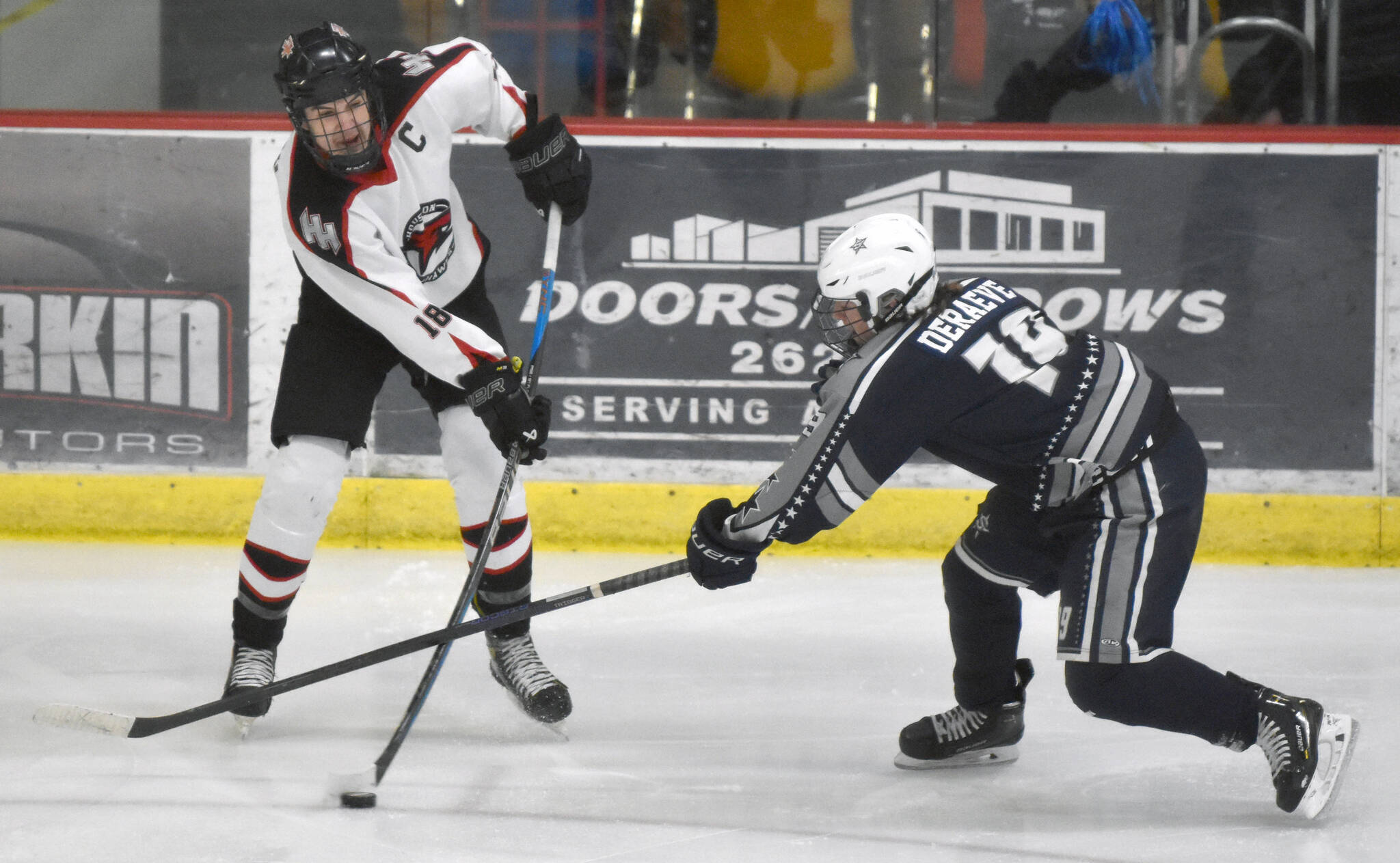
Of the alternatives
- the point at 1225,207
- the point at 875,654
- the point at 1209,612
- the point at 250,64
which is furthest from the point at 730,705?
the point at 250,64

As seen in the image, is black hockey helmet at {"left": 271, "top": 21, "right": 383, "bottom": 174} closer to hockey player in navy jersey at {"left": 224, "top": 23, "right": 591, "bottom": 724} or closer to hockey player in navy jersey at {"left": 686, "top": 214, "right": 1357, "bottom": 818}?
hockey player in navy jersey at {"left": 224, "top": 23, "right": 591, "bottom": 724}

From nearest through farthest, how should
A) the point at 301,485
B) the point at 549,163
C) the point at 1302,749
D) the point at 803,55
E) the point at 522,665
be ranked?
the point at 1302,749
the point at 301,485
the point at 522,665
the point at 549,163
the point at 803,55

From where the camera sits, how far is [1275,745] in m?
1.83

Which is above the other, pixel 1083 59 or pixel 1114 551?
pixel 1083 59

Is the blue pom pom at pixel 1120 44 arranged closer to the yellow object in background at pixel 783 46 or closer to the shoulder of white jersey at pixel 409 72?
the yellow object in background at pixel 783 46

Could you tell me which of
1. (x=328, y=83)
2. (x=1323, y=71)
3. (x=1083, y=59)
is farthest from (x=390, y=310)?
(x=1323, y=71)

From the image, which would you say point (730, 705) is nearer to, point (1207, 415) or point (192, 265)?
point (1207, 415)

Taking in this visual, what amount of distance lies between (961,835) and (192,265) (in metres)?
2.75

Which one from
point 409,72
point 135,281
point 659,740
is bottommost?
point 659,740

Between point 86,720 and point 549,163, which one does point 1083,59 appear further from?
point 86,720

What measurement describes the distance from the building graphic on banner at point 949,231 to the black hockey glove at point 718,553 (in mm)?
1929

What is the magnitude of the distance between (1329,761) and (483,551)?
49.5 inches

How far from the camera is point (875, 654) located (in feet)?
9.16

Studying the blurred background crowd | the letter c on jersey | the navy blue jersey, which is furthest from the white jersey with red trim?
the blurred background crowd
